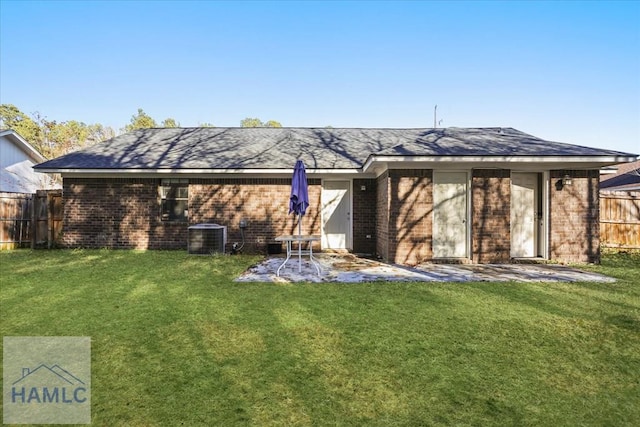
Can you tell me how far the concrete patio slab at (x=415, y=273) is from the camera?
265 inches

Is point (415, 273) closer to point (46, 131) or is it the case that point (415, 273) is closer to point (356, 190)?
point (356, 190)

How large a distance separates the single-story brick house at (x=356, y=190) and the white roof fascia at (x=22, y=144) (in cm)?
1018

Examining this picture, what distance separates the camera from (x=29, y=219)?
38.8 ft

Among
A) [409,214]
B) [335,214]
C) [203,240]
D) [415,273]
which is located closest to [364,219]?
[335,214]

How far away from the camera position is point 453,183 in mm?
8930

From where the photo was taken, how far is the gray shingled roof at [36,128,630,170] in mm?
8695

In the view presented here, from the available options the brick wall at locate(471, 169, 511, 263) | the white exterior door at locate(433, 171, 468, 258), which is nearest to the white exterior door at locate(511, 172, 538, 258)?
the brick wall at locate(471, 169, 511, 263)

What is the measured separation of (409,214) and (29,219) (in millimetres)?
13357

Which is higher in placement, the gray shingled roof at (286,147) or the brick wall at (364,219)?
the gray shingled roof at (286,147)

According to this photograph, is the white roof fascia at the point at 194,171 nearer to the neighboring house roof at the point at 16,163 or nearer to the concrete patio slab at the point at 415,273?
the concrete patio slab at the point at 415,273

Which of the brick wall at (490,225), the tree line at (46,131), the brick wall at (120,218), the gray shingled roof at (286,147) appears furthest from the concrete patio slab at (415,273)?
the tree line at (46,131)

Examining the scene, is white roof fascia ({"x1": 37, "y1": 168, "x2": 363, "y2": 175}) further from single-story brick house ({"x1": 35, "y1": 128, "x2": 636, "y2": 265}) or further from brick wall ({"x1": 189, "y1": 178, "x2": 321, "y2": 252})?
brick wall ({"x1": 189, "y1": 178, "x2": 321, "y2": 252})

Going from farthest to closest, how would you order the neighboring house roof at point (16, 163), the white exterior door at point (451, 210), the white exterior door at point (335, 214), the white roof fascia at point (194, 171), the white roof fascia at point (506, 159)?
the neighboring house roof at point (16, 163)
the white exterior door at point (335, 214)
the white roof fascia at point (194, 171)
the white exterior door at point (451, 210)
the white roof fascia at point (506, 159)

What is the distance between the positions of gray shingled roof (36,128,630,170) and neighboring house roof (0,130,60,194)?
9514mm
